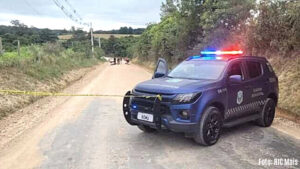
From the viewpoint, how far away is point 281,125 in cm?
859

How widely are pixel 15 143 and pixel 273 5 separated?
11.6 m

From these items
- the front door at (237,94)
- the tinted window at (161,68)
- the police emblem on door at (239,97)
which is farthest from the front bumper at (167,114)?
the tinted window at (161,68)

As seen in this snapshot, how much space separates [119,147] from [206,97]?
1.96m

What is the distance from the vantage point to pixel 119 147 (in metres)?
6.59

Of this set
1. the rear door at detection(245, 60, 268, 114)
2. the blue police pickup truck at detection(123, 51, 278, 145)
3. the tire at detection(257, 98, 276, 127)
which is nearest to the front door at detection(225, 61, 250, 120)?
the blue police pickup truck at detection(123, 51, 278, 145)

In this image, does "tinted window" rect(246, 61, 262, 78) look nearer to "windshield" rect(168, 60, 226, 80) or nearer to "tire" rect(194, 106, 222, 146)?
"windshield" rect(168, 60, 226, 80)

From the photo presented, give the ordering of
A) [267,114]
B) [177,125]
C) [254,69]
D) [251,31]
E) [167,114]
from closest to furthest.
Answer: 1. [177,125]
2. [167,114]
3. [254,69]
4. [267,114]
5. [251,31]

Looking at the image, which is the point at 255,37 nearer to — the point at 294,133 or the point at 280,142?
the point at 294,133

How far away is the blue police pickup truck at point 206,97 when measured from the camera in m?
6.31

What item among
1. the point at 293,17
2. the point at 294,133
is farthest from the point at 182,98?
the point at 293,17

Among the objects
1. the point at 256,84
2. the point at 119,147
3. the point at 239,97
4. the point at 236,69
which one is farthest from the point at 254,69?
the point at 119,147

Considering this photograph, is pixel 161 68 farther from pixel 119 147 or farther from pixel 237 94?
pixel 119 147

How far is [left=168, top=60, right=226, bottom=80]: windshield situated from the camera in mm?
7195

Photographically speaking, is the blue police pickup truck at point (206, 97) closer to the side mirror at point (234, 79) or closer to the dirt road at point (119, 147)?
the side mirror at point (234, 79)
